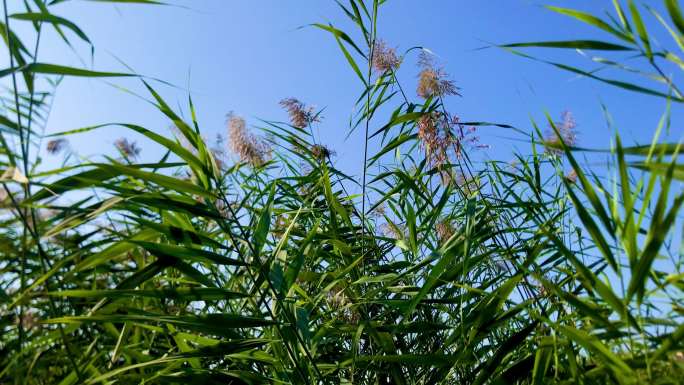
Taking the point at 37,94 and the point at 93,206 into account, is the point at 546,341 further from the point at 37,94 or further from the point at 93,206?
→ the point at 37,94

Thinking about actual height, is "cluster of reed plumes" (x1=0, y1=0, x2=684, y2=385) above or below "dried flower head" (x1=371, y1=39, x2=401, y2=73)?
below

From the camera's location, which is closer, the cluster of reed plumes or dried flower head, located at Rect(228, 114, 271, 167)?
the cluster of reed plumes

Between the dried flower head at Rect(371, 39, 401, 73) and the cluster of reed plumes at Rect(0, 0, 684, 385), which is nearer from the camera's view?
the cluster of reed plumes at Rect(0, 0, 684, 385)

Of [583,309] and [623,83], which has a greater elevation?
[623,83]

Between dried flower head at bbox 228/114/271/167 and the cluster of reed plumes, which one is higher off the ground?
dried flower head at bbox 228/114/271/167

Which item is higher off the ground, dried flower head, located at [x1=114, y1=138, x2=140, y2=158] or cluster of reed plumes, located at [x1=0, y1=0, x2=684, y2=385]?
dried flower head, located at [x1=114, y1=138, x2=140, y2=158]

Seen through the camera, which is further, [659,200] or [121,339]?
[121,339]

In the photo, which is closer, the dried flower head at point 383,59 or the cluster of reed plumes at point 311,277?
the cluster of reed plumes at point 311,277

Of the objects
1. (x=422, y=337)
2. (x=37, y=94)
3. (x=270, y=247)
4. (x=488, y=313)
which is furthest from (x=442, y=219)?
(x=37, y=94)

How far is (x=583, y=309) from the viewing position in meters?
1.17

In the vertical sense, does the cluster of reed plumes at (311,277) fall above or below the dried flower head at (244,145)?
below


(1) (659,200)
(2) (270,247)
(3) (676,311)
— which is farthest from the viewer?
(2) (270,247)

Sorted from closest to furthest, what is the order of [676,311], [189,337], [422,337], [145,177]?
[676,311] → [145,177] → [189,337] → [422,337]

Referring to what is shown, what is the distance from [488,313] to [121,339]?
1.05 m
